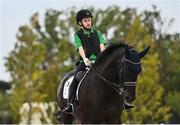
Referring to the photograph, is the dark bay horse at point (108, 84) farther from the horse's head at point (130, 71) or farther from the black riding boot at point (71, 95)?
the black riding boot at point (71, 95)

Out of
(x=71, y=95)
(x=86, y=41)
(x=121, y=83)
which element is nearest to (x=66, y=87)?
(x=71, y=95)

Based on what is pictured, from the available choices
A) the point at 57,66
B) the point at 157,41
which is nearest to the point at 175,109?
the point at 157,41

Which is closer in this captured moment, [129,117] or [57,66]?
[129,117]

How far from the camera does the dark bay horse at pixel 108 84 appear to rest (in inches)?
367

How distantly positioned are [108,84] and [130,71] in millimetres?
635

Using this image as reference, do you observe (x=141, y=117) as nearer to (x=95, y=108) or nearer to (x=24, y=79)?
(x=24, y=79)

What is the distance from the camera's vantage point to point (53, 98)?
37906 millimetres

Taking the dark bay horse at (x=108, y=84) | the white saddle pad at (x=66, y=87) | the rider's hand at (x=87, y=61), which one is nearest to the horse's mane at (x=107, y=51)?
the dark bay horse at (x=108, y=84)

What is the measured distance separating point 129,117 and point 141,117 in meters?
1.06

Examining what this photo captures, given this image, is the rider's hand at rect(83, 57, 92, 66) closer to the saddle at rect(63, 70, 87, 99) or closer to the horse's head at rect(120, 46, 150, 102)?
the saddle at rect(63, 70, 87, 99)

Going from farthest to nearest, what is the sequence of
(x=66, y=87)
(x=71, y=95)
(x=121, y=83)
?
1. (x=66, y=87)
2. (x=71, y=95)
3. (x=121, y=83)

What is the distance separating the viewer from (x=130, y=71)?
30.3 feet

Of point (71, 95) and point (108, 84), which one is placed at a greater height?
point (108, 84)

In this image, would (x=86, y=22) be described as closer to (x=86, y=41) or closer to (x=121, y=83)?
(x=86, y=41)
